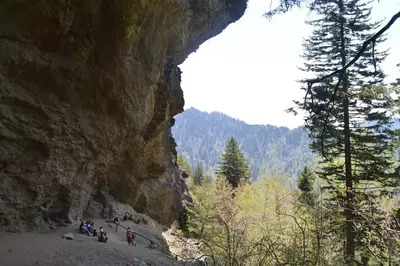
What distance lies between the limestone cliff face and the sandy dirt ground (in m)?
1.18

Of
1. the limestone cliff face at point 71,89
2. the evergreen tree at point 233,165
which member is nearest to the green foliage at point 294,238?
the limestone cliff face at point 71,89

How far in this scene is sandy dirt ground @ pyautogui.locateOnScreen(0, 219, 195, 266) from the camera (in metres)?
11.0

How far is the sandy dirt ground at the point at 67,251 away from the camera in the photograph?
432 inches

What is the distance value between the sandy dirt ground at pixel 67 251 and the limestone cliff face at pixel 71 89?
118cm

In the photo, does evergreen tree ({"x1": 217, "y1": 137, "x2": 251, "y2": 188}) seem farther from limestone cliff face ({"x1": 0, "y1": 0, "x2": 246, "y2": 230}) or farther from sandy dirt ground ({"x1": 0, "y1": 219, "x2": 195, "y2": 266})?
sandy dirt ground ({"x1": 0, "y1": 219, "x2": 195, "y2": 266})

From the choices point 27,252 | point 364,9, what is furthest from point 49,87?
point 364,9

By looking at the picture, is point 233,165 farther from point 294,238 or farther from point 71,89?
point 294,238

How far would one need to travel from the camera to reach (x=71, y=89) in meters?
15.0

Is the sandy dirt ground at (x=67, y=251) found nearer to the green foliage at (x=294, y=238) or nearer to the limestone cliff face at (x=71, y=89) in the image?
the limestone cliff face at (x=71, y=89)

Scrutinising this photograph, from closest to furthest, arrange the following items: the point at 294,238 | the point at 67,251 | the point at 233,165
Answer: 1. the point at 294,238
2. the point at 67,251
3. the point at 233,165

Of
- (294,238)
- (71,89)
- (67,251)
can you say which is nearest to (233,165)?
(71,89)

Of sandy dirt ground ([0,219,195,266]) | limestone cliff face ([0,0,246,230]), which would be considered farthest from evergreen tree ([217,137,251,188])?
sandy dirt ground ([0,219,195,266])

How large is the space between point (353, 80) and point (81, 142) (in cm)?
1302

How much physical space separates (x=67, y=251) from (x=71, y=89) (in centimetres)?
688
